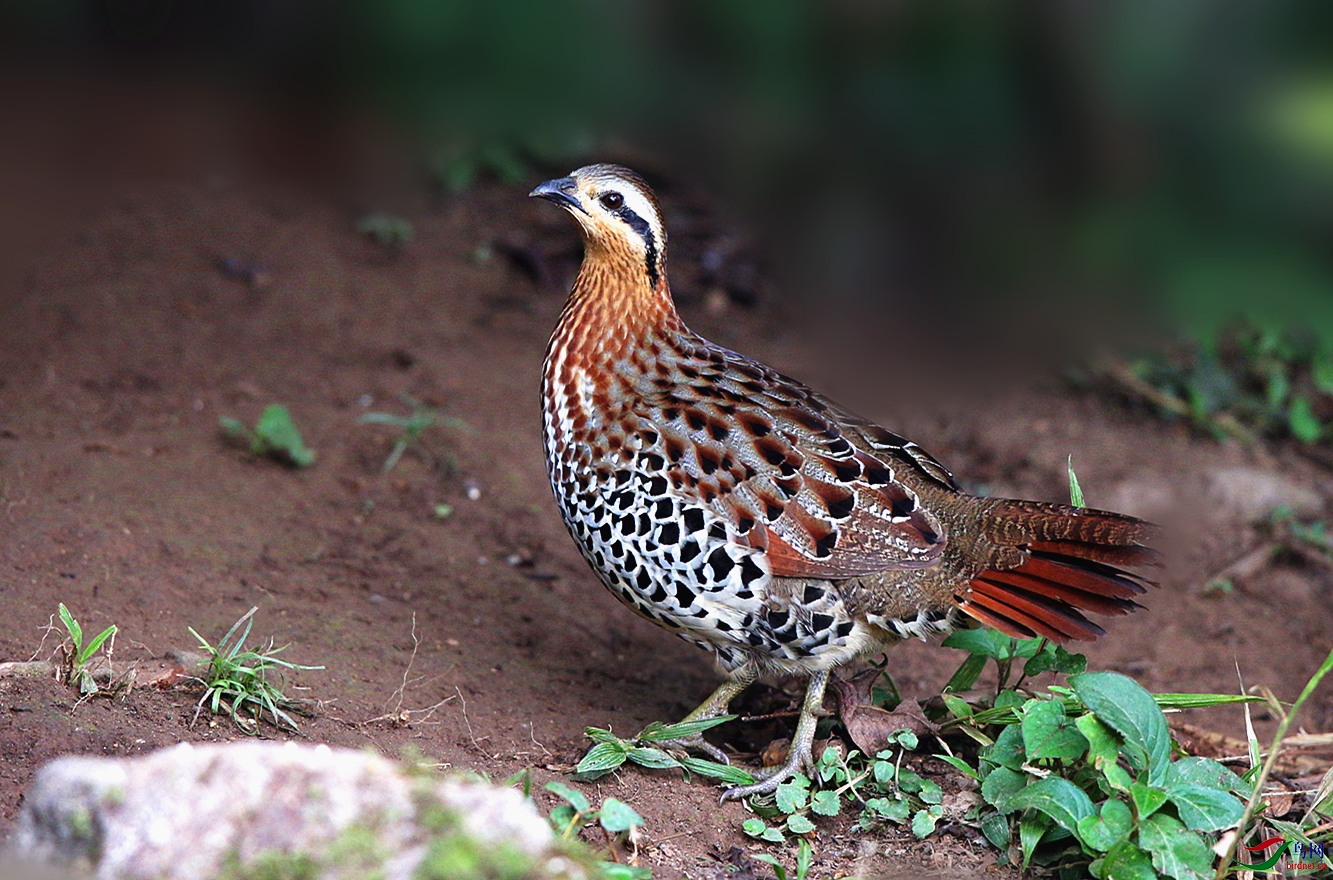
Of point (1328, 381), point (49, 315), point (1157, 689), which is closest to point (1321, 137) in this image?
point (1328, 381)

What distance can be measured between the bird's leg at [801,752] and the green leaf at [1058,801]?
66cm

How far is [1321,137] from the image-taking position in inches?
207

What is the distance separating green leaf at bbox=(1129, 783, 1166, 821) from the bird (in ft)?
1.61

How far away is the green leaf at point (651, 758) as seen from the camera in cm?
374

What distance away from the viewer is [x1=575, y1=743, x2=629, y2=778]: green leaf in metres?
3.63

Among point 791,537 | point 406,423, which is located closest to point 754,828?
point 791,537

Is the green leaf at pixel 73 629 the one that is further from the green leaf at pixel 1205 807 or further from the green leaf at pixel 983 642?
the green leaf at pixel 1205 807

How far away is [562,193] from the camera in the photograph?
14.3 feet

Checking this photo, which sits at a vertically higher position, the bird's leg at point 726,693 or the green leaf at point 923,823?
the green leaf at point 923,823

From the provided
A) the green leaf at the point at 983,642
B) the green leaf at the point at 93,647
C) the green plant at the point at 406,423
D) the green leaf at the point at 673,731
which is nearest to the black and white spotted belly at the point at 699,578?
the green leaf at the point at 673,731

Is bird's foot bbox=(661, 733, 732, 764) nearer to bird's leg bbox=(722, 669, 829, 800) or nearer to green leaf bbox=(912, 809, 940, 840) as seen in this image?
bird's leg bbox=(722, 669, 829, 800)

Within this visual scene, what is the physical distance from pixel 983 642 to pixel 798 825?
0.89m

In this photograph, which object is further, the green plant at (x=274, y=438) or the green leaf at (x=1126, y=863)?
the green plant at (x=274, y=438)

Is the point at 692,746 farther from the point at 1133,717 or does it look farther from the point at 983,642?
the point at 1133,717
